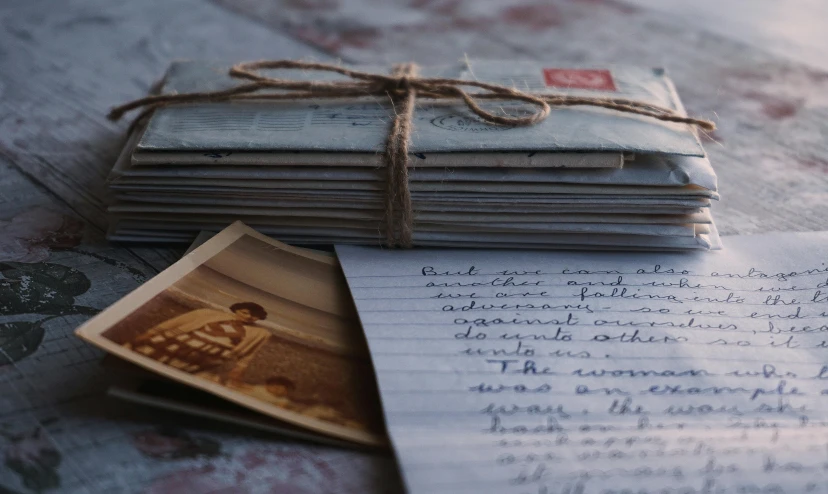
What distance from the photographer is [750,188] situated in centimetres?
82

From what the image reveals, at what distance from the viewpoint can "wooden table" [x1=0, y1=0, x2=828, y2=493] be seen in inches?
19.6

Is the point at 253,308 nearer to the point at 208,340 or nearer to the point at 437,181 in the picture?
the point at 208,340

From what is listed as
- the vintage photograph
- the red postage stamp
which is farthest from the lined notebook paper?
the red postage stamp

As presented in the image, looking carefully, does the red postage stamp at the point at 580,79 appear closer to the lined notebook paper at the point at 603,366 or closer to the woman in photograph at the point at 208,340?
the lined notebook paper at the point at 603,366

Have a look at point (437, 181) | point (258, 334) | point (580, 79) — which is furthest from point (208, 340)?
point (580, 79)

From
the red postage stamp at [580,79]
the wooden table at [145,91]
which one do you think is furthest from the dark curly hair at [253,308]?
the red postage stamp at [580,79]

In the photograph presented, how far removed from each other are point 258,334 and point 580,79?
0.44 meters

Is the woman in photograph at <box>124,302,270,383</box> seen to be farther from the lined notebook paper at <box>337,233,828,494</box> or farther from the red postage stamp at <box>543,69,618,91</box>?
the red postage stamp at <box>543,69,618,91</box>

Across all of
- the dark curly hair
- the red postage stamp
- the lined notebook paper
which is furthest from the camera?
the red postage stamp

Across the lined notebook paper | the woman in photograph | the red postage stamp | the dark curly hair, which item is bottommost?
the woman in photograph

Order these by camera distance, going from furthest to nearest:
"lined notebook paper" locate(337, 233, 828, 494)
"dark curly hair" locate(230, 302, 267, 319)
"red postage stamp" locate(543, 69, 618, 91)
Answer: "red postage stamp" locate(543, 69, 618, 91)
"dark curly hair" locate(230, 302, 267, 319)
"lined notebook paper" locate(337, 233, 828, 494)

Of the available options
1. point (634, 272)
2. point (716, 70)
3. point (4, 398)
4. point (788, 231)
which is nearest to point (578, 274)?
point (634, 272)

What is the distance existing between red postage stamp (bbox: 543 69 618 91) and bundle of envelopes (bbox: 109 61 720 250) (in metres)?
0.09

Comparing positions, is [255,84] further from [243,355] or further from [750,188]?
[750,188]
